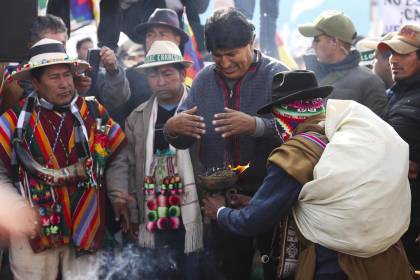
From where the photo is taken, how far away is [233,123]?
12.7 ft

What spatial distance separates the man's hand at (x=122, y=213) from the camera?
15.4 feet

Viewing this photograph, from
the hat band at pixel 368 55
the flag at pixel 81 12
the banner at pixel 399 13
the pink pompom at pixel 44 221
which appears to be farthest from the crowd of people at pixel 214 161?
the banner at pixel 399 13

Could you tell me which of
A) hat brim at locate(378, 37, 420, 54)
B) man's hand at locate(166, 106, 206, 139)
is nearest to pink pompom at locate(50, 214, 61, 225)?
man's hand at locate(166, 106, 206, 139)

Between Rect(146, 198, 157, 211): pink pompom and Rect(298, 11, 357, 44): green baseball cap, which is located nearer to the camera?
Rect(146, 198, 157, 211): pink pompom

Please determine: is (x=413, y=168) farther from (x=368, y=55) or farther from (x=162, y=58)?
(x=368, y=55)

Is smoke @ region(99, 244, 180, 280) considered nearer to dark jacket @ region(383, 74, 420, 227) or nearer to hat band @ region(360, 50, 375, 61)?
dark jacket @ region(383, 74, 420, 227)

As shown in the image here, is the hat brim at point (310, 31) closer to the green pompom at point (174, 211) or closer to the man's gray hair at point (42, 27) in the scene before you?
the green pompom at point (174, 211)

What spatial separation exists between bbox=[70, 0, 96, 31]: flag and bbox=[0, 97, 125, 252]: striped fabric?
1975 millimetres

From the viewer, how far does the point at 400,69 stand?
187 inches

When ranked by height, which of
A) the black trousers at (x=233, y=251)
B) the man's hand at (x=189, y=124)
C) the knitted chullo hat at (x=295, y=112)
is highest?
the knitted chullo hat at (x=295, y=112)

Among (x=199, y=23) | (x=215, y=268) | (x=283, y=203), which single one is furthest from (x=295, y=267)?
(x=199, y=23)

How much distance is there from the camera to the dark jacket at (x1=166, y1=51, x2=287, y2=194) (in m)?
4.31

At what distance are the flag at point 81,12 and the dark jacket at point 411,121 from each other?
10.7ft

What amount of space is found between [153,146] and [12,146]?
114 centimetres
